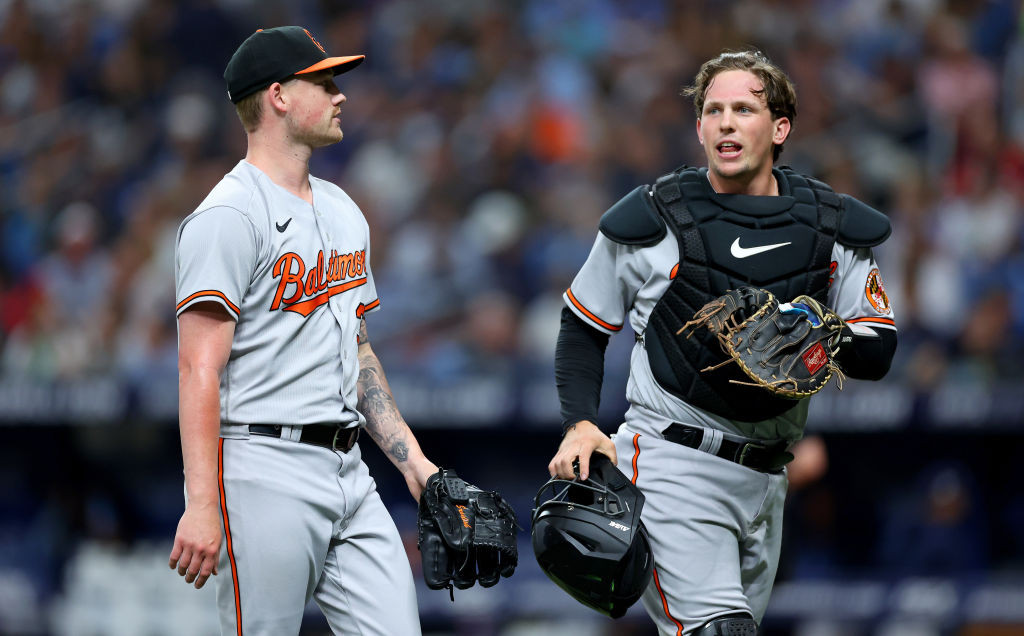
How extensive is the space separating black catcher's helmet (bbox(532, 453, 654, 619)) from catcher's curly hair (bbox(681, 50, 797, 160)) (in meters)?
0.98

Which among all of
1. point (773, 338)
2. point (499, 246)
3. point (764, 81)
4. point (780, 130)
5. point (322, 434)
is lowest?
point (499, 246)

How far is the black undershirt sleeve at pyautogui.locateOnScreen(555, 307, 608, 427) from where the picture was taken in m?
3.09

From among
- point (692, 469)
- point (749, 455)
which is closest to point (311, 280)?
point (692, 469)

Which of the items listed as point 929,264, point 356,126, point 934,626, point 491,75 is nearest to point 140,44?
point 356,126

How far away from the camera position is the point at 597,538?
287 cm

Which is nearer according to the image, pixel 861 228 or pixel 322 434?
pixel 322 434

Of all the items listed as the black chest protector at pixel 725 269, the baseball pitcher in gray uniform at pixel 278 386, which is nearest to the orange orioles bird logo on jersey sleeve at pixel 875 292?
the black chest protector at pixel 725 269

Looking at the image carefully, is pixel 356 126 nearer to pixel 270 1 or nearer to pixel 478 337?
pixel 270 1

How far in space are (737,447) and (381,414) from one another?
2.99ft

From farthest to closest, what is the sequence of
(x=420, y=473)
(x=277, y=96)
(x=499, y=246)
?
1. (x=499, y=246)
2. (x=420, y=473)
3. (x=277, y=96)

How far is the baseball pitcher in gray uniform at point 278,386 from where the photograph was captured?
2.65 m

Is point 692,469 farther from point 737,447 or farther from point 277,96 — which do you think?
point 277,96

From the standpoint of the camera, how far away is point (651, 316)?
3057mm

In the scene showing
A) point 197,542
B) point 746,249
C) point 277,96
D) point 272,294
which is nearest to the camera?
point 197,542
